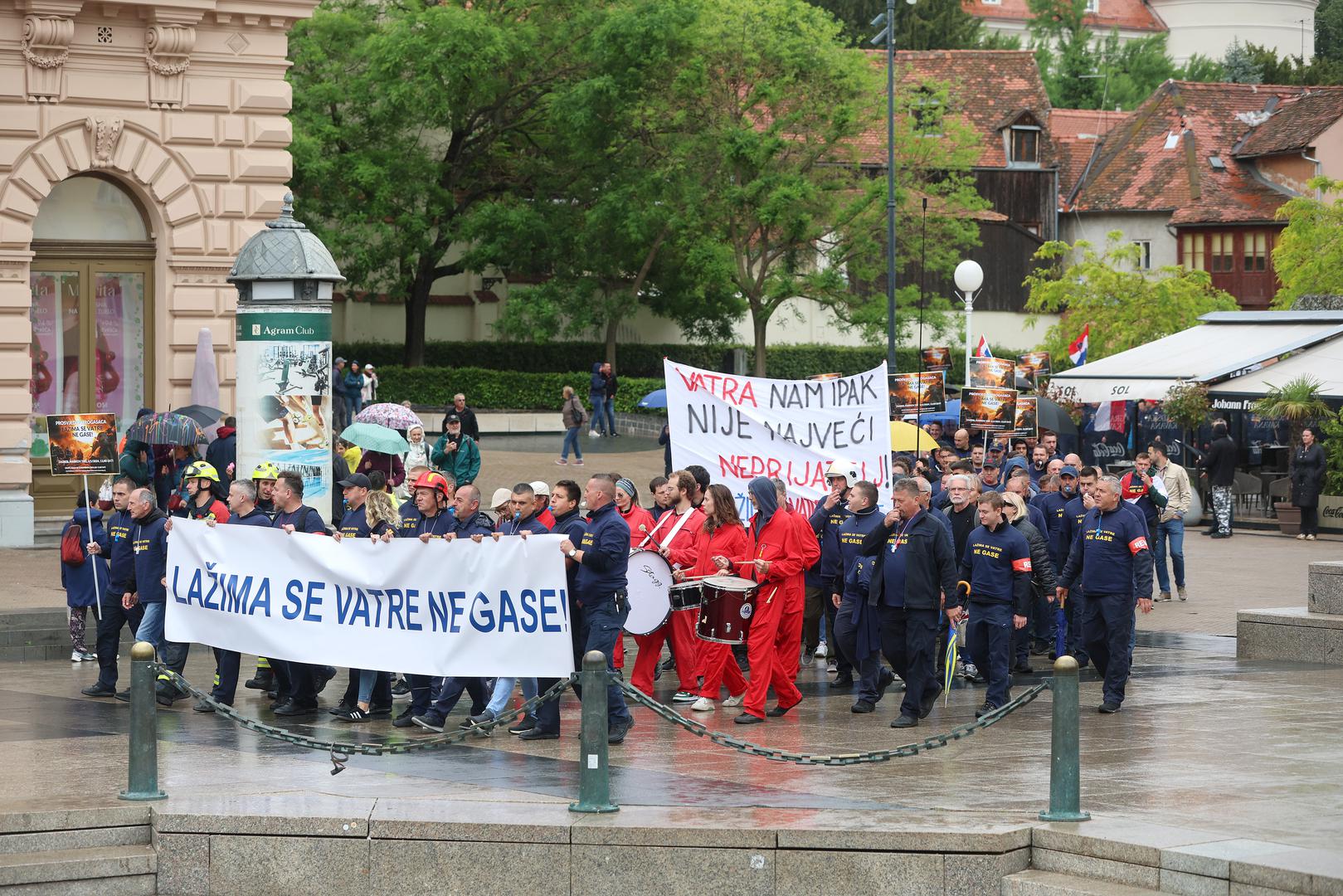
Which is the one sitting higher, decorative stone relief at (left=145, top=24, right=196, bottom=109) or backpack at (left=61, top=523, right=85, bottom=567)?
decorative stone relief at (left=145, top=24, right=196, bottom=109)

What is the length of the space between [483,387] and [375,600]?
31900mm

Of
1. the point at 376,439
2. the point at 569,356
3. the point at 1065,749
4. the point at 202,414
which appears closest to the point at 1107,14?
the point at 569,356

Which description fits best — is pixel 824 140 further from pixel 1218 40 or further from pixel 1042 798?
pixel 1218 40

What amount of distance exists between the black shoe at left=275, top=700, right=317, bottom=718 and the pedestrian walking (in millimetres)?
19956

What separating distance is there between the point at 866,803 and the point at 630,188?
33.0 metres

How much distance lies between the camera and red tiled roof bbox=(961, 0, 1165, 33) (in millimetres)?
97000

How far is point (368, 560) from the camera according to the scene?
41.1ft

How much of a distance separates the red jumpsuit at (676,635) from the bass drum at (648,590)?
719 mm

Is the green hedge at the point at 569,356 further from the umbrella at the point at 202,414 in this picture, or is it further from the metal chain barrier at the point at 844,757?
the metal chain barrier at the point at 844,757

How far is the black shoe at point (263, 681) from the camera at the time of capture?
1468 cm

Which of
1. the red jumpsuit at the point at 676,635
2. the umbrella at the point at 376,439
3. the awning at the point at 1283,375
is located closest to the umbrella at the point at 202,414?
the umbrella at the point at 376,439

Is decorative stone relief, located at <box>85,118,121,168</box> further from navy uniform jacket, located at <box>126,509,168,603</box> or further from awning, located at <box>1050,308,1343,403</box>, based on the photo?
awning, located at <box>1050,308,1343,403</box>

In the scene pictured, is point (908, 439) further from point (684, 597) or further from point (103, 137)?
point (684, 597)

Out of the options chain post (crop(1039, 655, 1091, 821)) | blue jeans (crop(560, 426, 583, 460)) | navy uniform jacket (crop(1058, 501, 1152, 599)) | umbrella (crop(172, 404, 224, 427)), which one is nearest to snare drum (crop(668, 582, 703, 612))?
navy uniform jacket (crop(1058, 501, 1152, 599))
